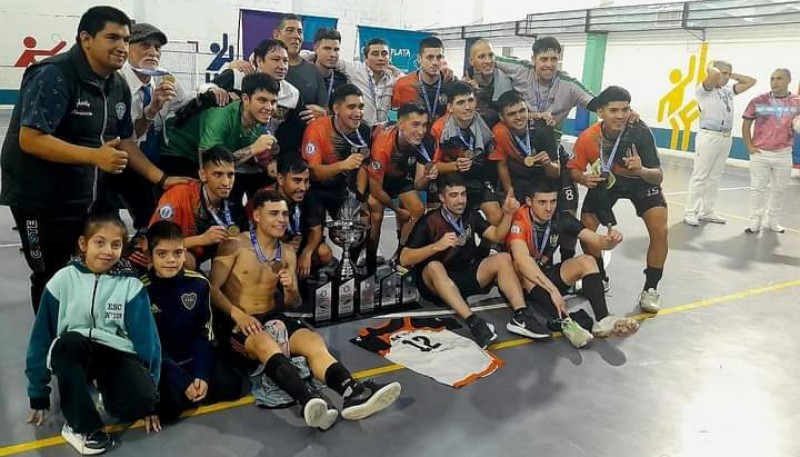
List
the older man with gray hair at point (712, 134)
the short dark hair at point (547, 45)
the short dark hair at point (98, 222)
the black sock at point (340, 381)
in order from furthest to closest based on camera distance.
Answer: the older man with gray hair at point (712, 134)
the short dark hair at point (547, 45)
the black sock at point (340, 381)
the short dark hair at point (98, 222)

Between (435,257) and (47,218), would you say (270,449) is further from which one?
(435,257)

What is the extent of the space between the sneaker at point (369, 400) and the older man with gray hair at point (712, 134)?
602cm

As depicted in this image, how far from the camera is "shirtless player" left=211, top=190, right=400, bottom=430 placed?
289 centimetres

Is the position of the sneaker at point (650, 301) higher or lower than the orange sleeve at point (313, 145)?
lower

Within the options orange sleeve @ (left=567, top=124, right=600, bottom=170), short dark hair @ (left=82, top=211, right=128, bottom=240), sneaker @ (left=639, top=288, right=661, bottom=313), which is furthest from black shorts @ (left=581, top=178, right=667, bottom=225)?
short dark hair @ (left=82, top=211, right=128, bottom=240)

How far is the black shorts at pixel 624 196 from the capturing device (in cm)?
470

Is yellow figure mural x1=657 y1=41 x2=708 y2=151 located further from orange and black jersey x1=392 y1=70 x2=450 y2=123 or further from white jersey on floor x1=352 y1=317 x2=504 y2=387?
white jersey on floor x1=352 y1=317 x2=504 y2=387

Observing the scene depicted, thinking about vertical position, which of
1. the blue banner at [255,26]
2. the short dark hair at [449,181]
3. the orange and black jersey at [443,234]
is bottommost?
the orange and black jersey at [443,234]

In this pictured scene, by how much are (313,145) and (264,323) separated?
5.48 feet

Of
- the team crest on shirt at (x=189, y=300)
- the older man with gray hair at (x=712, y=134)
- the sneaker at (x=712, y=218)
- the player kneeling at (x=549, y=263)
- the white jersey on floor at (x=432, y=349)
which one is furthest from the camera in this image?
the sneaker at (x=712, y=218)

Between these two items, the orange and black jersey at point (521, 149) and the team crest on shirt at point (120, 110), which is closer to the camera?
the team crest on shirt at point (120, 110)

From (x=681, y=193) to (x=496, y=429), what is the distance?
825cm

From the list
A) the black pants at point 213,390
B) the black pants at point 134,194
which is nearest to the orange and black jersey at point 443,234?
the black pants at point 213,390

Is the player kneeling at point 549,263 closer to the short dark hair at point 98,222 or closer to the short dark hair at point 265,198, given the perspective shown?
the short dark hair at point 265,198
